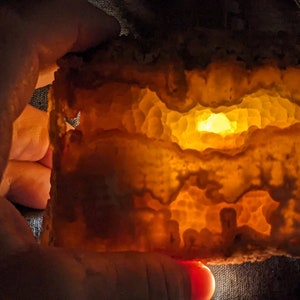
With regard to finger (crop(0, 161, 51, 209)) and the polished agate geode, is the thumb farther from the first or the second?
finger (crop(0, 161, 51, 209))

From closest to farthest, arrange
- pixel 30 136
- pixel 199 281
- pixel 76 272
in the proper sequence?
pixel 76 272, pixel 199 281, pixel 30 136

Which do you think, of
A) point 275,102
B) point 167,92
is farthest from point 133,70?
point 275,102

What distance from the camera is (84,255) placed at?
1.47 feet

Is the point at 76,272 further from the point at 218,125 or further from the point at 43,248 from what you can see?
the point at 218,125

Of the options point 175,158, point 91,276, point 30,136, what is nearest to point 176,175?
point 175,158

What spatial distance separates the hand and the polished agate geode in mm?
26

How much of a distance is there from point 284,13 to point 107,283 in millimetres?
443

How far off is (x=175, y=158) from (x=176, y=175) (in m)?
0.02

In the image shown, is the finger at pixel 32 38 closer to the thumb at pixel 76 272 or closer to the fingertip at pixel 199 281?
the thumb at pixel 76 272

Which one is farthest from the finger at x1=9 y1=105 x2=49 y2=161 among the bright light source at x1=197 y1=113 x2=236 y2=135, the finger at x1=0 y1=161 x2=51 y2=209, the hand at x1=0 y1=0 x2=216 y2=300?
the bright light source at x1=197 y1=113 x2=236 y2=135

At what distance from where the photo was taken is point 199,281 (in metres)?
0.54

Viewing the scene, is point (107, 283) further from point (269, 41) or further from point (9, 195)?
point (9, 195)

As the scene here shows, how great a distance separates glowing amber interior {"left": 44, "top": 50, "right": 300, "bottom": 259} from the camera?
51cm

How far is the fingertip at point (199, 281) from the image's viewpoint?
1.74ft
